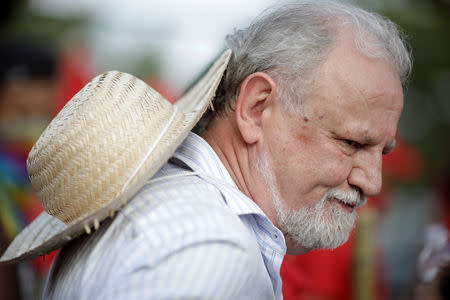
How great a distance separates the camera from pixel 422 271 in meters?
2.96

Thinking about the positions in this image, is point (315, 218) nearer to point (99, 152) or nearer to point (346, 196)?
point (346, 196)

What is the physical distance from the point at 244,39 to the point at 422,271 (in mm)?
1955

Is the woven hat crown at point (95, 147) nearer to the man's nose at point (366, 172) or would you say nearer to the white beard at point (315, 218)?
the white beard at point (315, 218)

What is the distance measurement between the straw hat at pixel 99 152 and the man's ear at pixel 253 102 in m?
0.23

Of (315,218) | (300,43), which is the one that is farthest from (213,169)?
(300,43)

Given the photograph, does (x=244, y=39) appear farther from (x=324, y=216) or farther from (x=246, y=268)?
(x=246, y=268)

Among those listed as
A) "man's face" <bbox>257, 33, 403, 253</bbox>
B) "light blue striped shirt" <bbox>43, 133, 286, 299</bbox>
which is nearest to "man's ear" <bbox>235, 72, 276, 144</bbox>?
"man's face" <bbox>257, 33, 403, 253</bbox>

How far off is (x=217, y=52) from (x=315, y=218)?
0.82 m

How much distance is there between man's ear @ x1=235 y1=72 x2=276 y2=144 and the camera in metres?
1.62

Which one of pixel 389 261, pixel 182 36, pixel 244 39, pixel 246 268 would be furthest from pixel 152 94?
pixel 182 36

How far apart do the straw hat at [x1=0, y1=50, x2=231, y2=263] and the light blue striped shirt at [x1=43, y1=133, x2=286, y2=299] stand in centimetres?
6

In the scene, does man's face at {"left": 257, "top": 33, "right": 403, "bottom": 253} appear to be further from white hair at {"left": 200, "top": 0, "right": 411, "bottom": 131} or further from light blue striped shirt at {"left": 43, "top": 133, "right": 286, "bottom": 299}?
light blue striped shirt at {"left": 43, "top": 133, "right": 286, "bottom": 299}

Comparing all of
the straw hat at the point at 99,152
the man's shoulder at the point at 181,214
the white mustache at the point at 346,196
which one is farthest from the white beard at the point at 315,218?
the straw hat at the point at 99,152

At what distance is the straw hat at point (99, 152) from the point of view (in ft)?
4.26
